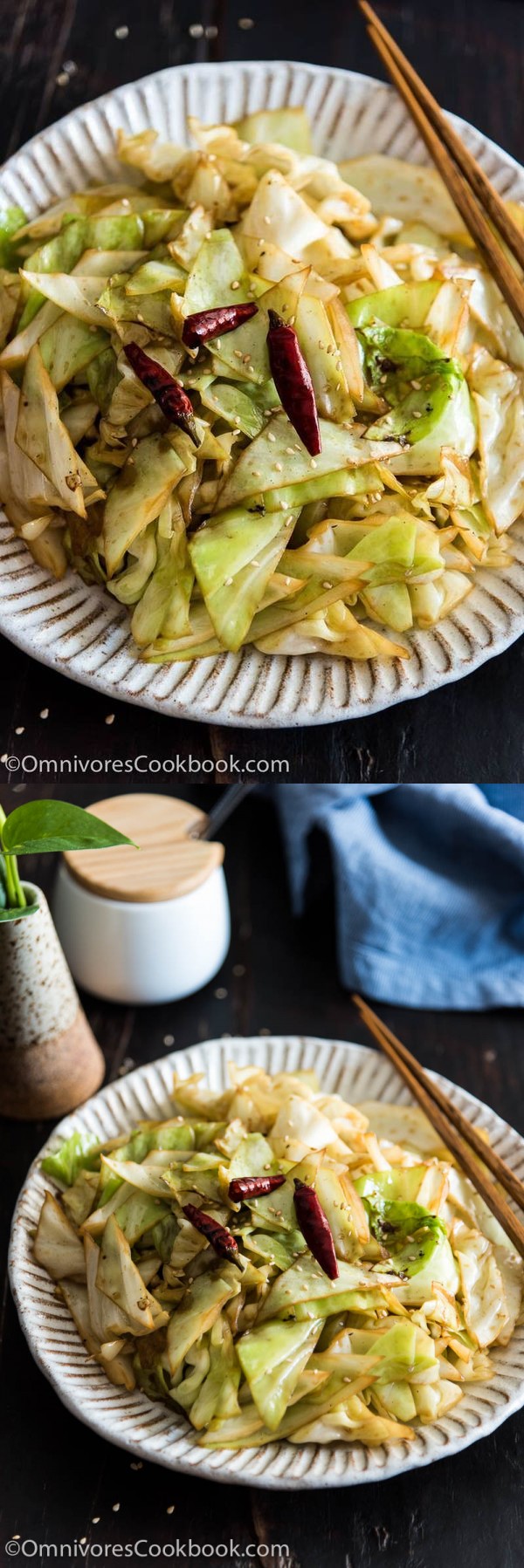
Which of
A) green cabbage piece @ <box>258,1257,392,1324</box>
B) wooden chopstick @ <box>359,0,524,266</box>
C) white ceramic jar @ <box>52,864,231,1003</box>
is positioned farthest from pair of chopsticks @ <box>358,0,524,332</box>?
green cabbage piece @ <box>258,1257,392,1324</box>

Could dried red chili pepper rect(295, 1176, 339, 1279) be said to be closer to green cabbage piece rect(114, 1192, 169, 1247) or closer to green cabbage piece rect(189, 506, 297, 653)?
green cabbage piece rect(114, 1192, 169, 1247)

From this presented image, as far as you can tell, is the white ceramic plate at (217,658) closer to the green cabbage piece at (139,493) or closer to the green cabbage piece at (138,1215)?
the green cabbage piece at (139,493)

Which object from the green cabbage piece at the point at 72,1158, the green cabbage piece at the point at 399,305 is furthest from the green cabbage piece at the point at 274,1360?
the green cabbage piece at the point at 399,305

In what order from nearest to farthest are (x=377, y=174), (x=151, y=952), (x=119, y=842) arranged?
(x=119, y=842), (x=377, y=174), (x=151, y=952)

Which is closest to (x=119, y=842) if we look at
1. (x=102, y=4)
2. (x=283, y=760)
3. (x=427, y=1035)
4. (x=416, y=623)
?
(x=283, y=760)

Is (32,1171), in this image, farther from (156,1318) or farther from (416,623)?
(416,623)
